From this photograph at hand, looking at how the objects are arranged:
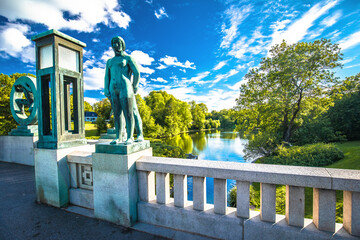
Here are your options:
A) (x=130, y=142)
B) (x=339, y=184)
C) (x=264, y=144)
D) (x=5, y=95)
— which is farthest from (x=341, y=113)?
(x=5, y=95)

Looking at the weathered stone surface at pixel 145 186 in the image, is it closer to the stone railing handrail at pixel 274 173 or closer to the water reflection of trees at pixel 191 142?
the stone railing handrail at pixel 274 173

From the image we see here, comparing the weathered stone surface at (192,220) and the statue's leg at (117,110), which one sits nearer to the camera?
the weathered stone surface at (192,220)

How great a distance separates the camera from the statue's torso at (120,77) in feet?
8.64

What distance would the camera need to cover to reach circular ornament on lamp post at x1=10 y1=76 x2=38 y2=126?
627 cm

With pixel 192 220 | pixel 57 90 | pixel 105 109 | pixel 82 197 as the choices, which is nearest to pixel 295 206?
pixel 192 220

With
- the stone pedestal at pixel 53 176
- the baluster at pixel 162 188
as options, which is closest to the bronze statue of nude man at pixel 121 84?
the baluster at pixel 162 188

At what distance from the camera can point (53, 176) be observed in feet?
10.2

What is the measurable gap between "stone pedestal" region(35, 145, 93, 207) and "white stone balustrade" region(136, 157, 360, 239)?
1.95 m

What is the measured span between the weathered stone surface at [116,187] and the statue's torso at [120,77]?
1.04 metres

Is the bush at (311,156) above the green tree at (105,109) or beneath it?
beneath

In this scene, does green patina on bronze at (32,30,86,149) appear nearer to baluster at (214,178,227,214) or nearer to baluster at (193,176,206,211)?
baluster at (193,176,206,211)

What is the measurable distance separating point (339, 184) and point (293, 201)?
492 mm

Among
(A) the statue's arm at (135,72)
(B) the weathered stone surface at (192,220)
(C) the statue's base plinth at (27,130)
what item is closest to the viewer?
(B) the weathered stone surface at (192,220)

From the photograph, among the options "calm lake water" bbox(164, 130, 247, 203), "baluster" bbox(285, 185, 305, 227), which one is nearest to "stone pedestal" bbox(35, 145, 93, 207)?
"baluster" bbox(285, 185, 305, 227)
